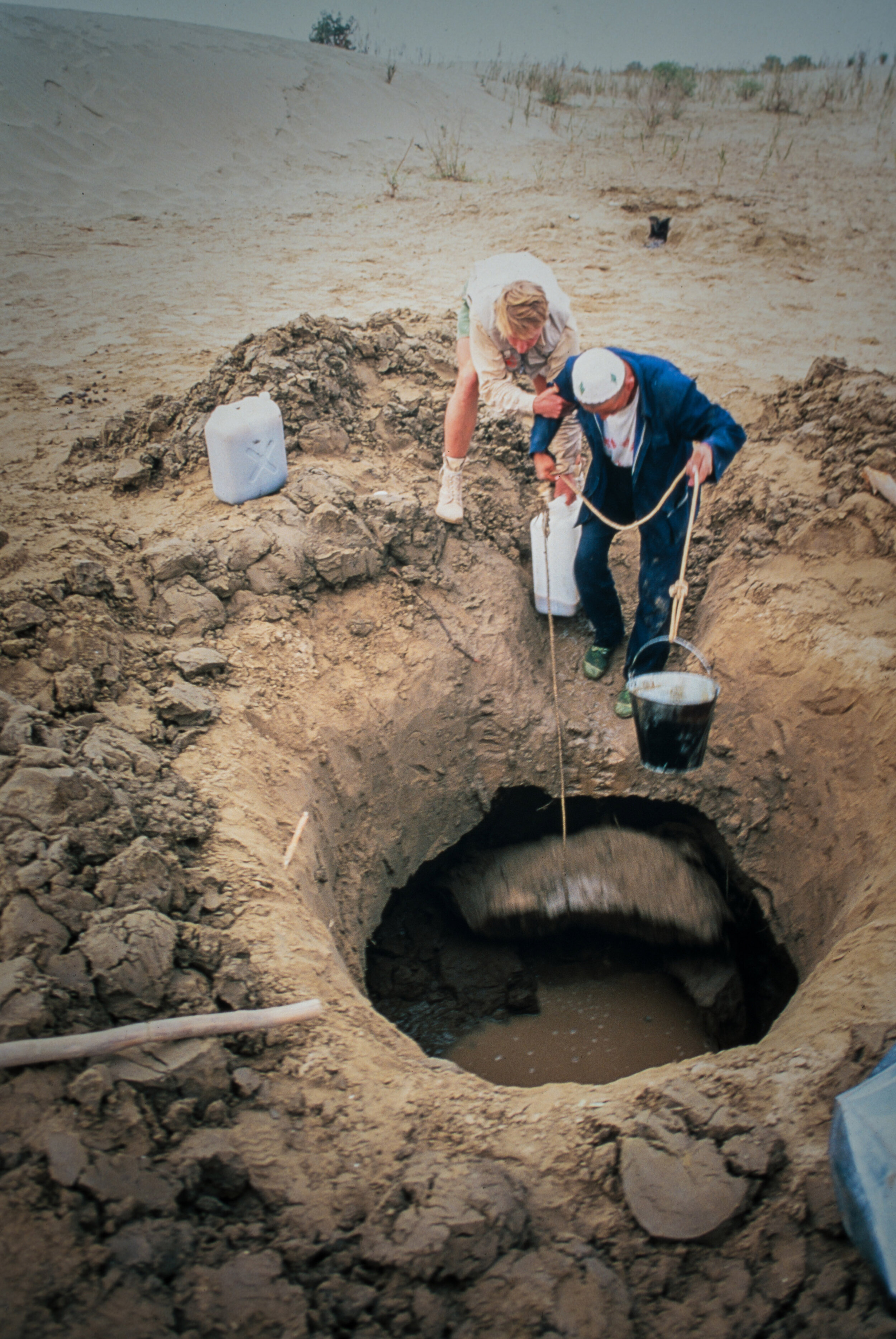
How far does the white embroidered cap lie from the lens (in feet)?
8.45

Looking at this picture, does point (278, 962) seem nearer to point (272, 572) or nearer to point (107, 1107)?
point (107, 1107)

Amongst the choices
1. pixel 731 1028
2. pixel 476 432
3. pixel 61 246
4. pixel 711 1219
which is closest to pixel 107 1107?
pixel 711 1219

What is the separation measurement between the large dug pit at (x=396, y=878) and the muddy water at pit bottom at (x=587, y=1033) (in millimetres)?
33

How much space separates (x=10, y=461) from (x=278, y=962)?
3.28 meters

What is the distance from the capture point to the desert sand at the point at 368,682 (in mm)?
1460

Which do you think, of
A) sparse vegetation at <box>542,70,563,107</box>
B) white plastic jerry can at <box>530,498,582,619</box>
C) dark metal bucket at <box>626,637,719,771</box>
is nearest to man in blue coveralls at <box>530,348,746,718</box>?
white plastic jerry can at <box>530,498,582,619</box>

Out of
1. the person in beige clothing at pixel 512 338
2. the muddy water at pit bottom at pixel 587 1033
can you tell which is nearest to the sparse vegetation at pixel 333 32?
the person in beige clothing at pixel 512 338

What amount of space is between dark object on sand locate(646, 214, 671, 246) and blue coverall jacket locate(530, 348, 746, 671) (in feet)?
14.7

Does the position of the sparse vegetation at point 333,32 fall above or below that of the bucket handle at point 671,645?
above

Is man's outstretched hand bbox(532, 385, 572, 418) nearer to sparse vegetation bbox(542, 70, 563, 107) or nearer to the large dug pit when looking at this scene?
the large dug pit

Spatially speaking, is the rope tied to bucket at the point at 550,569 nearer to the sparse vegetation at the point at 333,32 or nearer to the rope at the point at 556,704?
the rope at the point at 556,704

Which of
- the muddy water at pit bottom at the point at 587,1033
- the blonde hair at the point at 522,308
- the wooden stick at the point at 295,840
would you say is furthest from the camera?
the muddy water at pit bottom at the point at 587,1033

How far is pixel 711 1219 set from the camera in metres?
1.52

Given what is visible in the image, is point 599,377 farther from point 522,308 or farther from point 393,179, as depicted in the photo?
point 393,179
